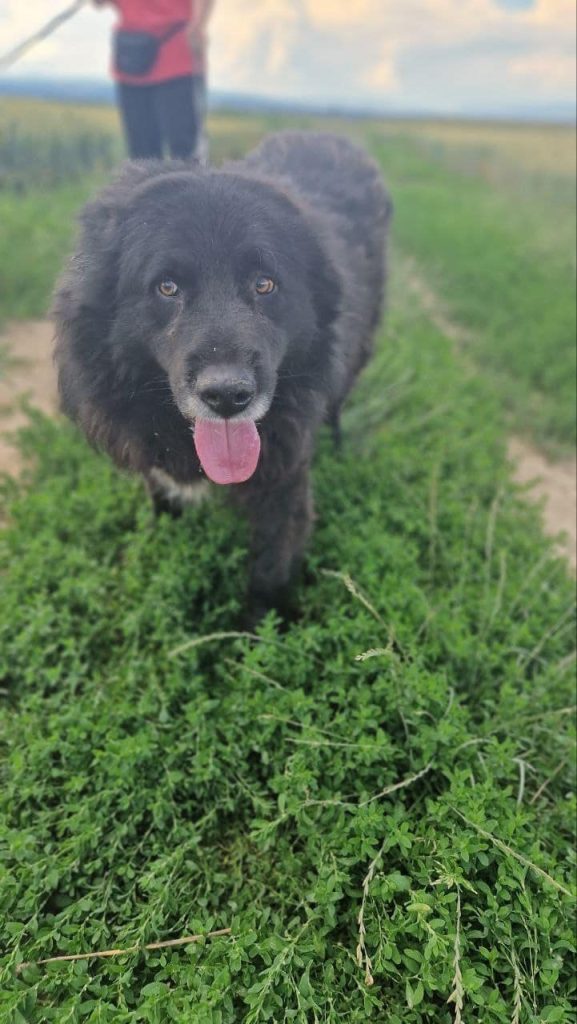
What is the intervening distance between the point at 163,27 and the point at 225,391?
3613 mm

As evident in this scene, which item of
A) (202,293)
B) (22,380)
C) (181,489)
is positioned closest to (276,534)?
(181,489)

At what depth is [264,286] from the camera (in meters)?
2.16

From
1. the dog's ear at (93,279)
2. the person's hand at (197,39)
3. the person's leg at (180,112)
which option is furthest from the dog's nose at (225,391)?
the person's hand at (197,39)

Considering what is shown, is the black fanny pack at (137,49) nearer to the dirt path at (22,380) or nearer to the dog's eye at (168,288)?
the dirt path at (22,380)

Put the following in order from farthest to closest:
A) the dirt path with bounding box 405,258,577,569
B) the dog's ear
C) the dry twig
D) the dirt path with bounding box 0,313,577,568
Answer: the dirt path with bounding box 0,313,577,568 → the dirt path with bounding box 405,258,577,569 → the dog's ear → the dry twig

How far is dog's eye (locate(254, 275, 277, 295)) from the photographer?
7.06 feet

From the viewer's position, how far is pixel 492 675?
94.4 inches

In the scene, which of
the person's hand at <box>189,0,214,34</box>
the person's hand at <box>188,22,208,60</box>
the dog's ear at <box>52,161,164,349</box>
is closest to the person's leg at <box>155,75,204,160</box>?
the person's hand at <box>188,22,208,60</box>

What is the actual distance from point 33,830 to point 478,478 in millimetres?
2737

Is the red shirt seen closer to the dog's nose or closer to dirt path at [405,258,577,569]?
dirt path at [405,258,577,569]

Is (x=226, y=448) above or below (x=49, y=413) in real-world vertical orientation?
above

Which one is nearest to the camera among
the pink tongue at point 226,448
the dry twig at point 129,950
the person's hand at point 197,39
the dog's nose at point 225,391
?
the dry twig at point 129,950

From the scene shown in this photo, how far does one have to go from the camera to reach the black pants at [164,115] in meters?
4.29

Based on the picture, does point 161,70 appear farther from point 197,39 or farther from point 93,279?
point 93,279
